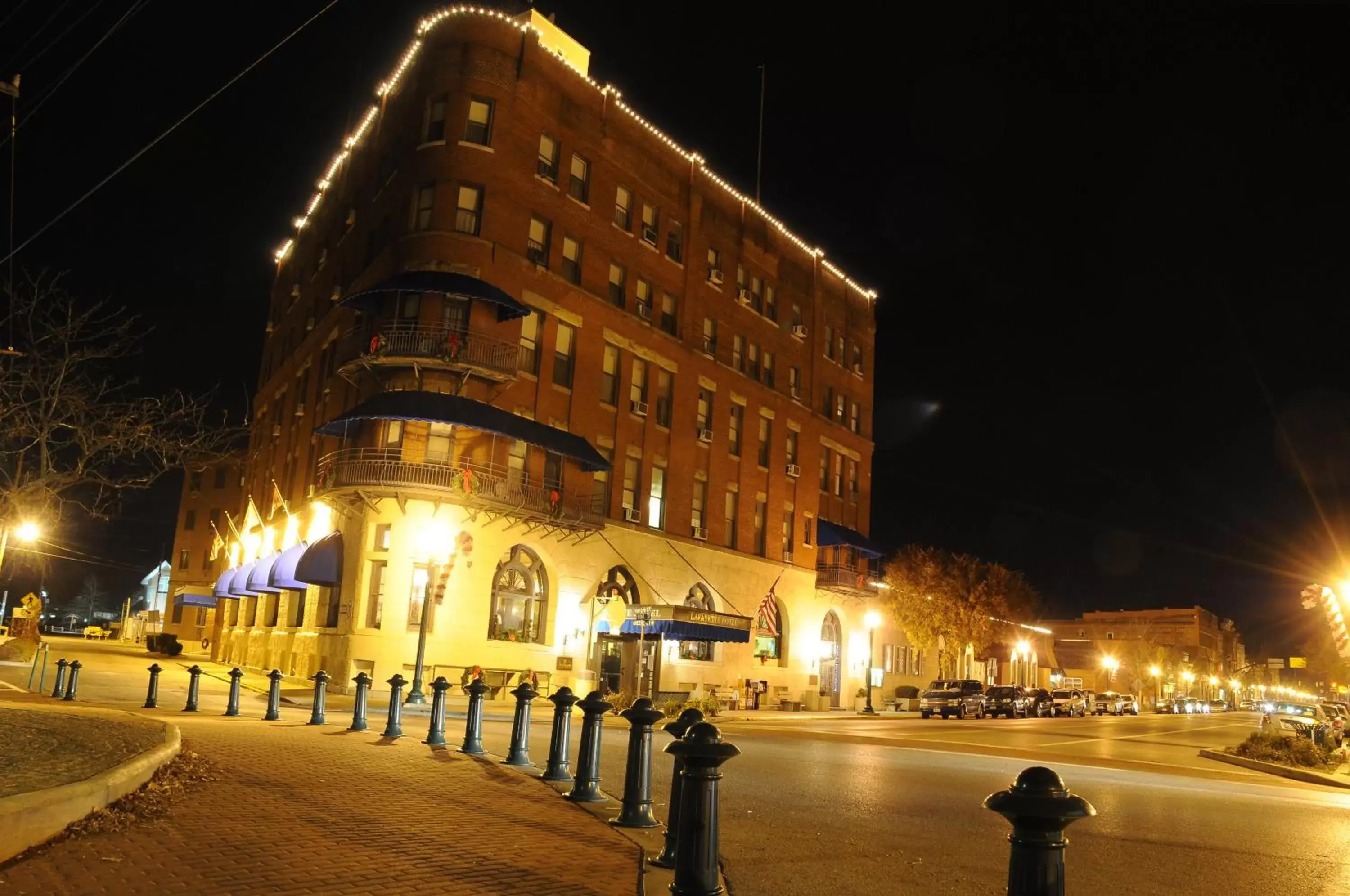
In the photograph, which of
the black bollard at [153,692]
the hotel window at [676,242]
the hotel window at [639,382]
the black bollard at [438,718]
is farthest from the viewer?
the hotel window at [676,242]

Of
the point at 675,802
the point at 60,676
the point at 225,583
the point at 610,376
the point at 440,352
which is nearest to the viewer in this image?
the point at 675,802

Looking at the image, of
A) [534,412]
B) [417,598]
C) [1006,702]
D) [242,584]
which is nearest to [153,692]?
[417,598]

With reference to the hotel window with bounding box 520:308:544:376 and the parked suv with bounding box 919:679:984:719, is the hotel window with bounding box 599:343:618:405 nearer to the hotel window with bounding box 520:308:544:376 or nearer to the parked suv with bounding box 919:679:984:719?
the hotel window with bounding box 520:308:544:376

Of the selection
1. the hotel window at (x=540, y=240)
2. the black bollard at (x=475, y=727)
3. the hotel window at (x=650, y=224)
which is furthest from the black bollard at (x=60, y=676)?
the hotel window at (x=650, y=224)

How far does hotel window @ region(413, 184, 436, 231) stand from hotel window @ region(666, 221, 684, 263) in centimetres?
1086

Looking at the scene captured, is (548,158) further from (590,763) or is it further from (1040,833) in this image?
(1040,833)

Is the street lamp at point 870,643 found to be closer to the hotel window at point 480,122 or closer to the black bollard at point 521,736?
the hotel window at point 480,122

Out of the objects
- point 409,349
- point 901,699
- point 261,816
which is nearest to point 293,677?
point 409,349

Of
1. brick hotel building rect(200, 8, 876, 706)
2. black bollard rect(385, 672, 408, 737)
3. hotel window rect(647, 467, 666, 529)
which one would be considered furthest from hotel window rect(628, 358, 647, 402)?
black bollard rect(385, 672, 408, 737)

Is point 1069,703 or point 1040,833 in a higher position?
point 1040,833

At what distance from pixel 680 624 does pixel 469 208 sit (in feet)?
51.0

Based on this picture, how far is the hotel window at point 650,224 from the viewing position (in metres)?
40.5

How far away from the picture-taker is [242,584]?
40594 millimetres

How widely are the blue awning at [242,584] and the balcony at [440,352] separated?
11764mm
